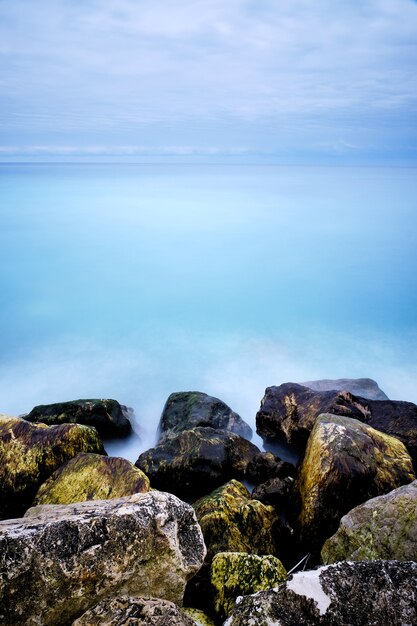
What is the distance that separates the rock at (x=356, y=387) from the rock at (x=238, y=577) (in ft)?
13.7

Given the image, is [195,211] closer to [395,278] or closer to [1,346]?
[395,278]

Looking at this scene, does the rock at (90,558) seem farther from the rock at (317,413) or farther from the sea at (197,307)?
the sea at (197,307)

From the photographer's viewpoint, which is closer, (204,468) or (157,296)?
(204,468)

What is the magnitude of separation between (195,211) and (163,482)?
89.6 feet

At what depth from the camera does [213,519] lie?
3658 millimetres

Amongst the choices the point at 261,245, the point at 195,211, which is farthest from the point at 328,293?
the point at 195,211

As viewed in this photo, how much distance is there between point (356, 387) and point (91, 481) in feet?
14.0

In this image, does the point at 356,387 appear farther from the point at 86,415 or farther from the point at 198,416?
the point at 86,415

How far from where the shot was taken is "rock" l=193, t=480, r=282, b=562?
3.59m

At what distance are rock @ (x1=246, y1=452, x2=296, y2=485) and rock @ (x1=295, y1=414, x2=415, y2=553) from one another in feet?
1.62

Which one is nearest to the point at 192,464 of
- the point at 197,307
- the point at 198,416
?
the point at 198,416

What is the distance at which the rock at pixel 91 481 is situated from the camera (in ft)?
13.1

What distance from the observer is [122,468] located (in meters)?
4.20

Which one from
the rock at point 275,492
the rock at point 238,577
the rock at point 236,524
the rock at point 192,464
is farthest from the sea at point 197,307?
the rock at point 238,577
